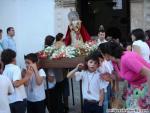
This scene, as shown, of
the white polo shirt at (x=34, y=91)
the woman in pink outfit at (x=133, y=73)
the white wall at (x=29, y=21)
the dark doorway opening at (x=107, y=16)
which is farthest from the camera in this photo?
the dark doorway opening at (x=107, y=16)

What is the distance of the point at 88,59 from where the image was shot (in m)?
7.04

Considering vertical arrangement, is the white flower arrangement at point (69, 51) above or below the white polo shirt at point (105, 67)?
above

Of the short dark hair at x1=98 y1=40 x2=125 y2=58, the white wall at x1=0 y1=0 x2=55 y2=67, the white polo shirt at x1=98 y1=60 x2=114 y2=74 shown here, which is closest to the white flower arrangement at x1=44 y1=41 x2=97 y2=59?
the white polo shirt at x1=98 y1=60 x2=114 y2=74

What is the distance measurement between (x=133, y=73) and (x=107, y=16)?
36.1 feet

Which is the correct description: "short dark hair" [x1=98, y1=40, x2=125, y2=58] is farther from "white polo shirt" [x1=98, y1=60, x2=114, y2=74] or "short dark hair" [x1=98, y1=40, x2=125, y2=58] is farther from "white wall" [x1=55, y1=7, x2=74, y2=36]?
"white wall" [x1=55, y1=7, x2=74, y2=36]

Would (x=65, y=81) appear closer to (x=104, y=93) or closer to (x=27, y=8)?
(x=104, y=93)

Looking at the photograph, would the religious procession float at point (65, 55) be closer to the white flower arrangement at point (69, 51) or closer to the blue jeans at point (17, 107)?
the white flower arrangement at point (69, 51)

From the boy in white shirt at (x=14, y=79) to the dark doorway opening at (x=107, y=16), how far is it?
8720mm

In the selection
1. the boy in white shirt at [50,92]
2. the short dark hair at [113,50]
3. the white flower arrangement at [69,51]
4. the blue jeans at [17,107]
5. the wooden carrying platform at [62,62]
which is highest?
the short dark hair at [113,50]

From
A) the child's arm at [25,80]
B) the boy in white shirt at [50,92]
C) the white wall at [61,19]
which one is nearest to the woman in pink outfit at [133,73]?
the child's arm at [25,80]

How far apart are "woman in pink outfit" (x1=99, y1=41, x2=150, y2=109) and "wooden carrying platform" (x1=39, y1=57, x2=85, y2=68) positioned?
2.77 meters

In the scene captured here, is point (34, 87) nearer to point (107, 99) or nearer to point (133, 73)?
point (107, 99)

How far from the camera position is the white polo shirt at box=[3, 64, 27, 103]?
6.62m

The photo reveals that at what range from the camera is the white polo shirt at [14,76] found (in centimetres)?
662
